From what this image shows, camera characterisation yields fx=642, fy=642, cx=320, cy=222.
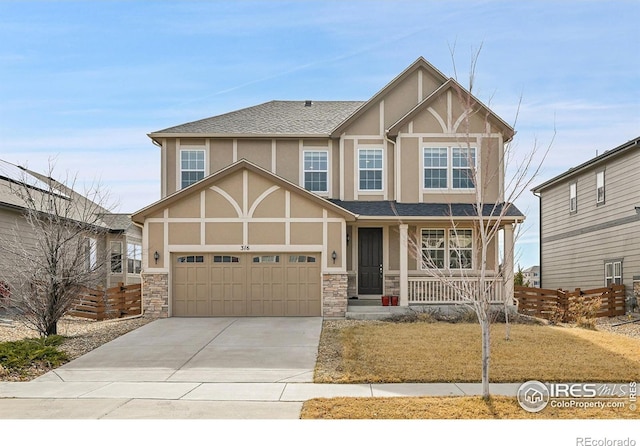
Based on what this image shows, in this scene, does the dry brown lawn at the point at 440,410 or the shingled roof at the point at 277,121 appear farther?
the shingled roof at the point at 277,121

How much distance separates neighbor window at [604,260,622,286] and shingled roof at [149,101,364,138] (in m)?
11.3

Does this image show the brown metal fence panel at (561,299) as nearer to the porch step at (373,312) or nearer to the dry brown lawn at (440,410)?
the porch step at (373,312)

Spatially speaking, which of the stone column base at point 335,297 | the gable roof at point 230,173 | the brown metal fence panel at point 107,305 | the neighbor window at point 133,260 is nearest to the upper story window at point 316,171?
the gable roof at point 230,173

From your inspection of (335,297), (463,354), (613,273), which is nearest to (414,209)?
(335,297)

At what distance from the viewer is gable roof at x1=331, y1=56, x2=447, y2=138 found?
21688 mm

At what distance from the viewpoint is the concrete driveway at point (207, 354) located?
1204 centimetres

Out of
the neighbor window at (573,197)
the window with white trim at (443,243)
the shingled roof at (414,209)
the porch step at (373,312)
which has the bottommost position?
the porch step at (373,312)

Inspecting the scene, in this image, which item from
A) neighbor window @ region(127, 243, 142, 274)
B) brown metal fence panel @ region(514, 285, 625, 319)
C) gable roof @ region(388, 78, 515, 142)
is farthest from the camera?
neighbor window @ region(127, 243, 142, 274)

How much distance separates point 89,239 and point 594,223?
1863 cm

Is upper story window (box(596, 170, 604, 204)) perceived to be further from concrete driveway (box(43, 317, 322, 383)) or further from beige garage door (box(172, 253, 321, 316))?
concrete driveway (box(43, 317, 322, 383))

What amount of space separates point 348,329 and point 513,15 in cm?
851

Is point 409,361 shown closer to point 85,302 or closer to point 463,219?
point 463,219

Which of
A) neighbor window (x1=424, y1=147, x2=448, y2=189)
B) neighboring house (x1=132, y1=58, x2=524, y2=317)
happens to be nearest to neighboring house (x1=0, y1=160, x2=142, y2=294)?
neighboring house (x1=132, y1=58, x2=524, y2=317)

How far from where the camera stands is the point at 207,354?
1404 centimetres
